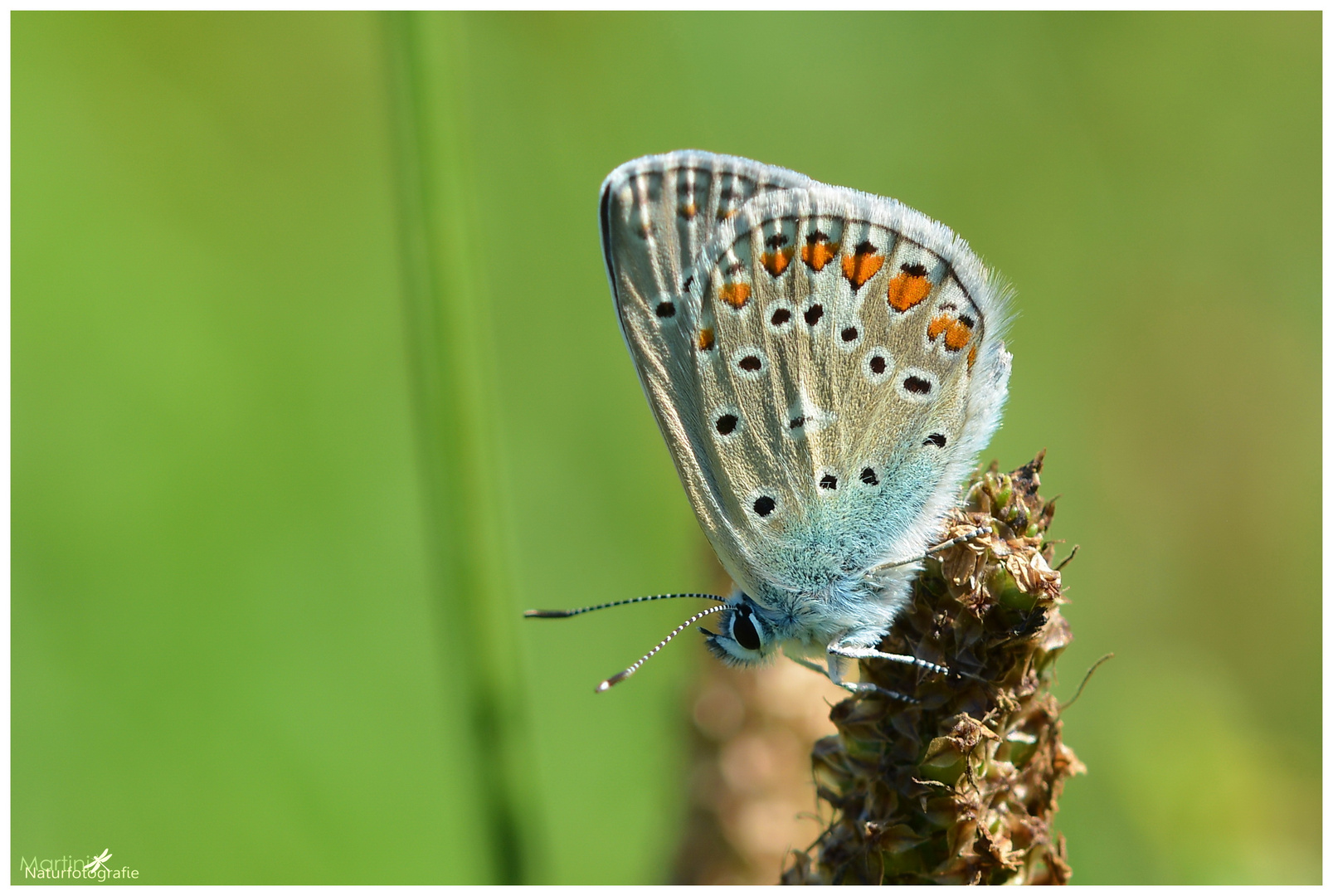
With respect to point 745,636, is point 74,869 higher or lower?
lower

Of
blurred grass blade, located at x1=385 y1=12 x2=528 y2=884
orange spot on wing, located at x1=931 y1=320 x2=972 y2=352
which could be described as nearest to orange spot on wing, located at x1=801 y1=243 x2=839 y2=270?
orange spot on wing, located at x1=931 y1=320 x2=972 y2=352

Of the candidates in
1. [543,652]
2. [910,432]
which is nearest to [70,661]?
[543,652]

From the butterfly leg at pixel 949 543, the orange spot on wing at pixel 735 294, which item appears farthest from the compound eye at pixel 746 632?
the orange spot on wing at pixel 735 294

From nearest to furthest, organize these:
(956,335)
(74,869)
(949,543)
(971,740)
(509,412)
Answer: (971,740) < (949,543) < (956,335) < (74,869) < (509,412)

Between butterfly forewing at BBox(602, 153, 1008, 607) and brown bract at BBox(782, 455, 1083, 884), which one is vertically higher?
butterfly forewing at BBox(602, 153, 1008, 607)

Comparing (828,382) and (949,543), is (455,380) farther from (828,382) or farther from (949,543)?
(949,543)

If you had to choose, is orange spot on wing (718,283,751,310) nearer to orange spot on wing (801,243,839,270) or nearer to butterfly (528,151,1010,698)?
butterfly (528,151,1010,698)

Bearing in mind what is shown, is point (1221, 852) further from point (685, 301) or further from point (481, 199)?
point (481, 199)

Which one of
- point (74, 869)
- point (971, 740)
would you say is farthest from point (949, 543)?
point (74, 869)
